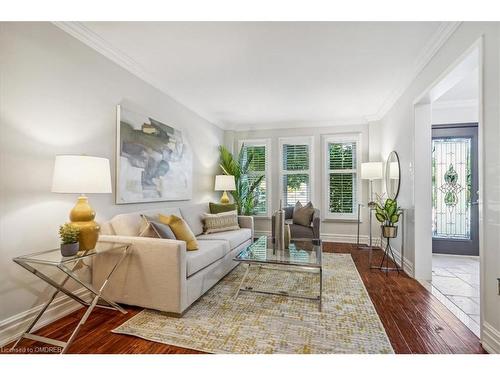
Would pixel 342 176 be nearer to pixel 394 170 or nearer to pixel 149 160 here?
pixel 394 170

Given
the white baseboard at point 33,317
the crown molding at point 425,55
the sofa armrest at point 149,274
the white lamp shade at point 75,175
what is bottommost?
the white baseboard at point 33,317

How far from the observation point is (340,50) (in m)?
2.61

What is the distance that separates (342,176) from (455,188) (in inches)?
72.9

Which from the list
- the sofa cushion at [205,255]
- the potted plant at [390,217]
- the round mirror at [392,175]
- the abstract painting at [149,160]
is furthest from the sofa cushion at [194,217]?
the round mirror at [392,175]

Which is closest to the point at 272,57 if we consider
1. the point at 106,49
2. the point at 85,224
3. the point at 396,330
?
the point at 106,49

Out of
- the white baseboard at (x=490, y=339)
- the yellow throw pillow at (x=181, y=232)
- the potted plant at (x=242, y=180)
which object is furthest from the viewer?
the potted plant at (x=242, y=180)

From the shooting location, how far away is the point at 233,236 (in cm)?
340

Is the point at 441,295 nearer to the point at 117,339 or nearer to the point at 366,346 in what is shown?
the point at 366,346

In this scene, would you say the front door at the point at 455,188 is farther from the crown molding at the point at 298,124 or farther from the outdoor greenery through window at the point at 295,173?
the outdoor greenery through window at the point at 295,173

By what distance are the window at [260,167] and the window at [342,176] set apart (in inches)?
49.0

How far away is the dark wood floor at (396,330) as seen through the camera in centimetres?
169

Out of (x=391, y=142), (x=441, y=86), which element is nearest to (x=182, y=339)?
(x=441, y=86)

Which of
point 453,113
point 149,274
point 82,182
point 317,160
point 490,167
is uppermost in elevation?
point 453,113

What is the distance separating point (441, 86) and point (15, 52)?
12.1 ft
